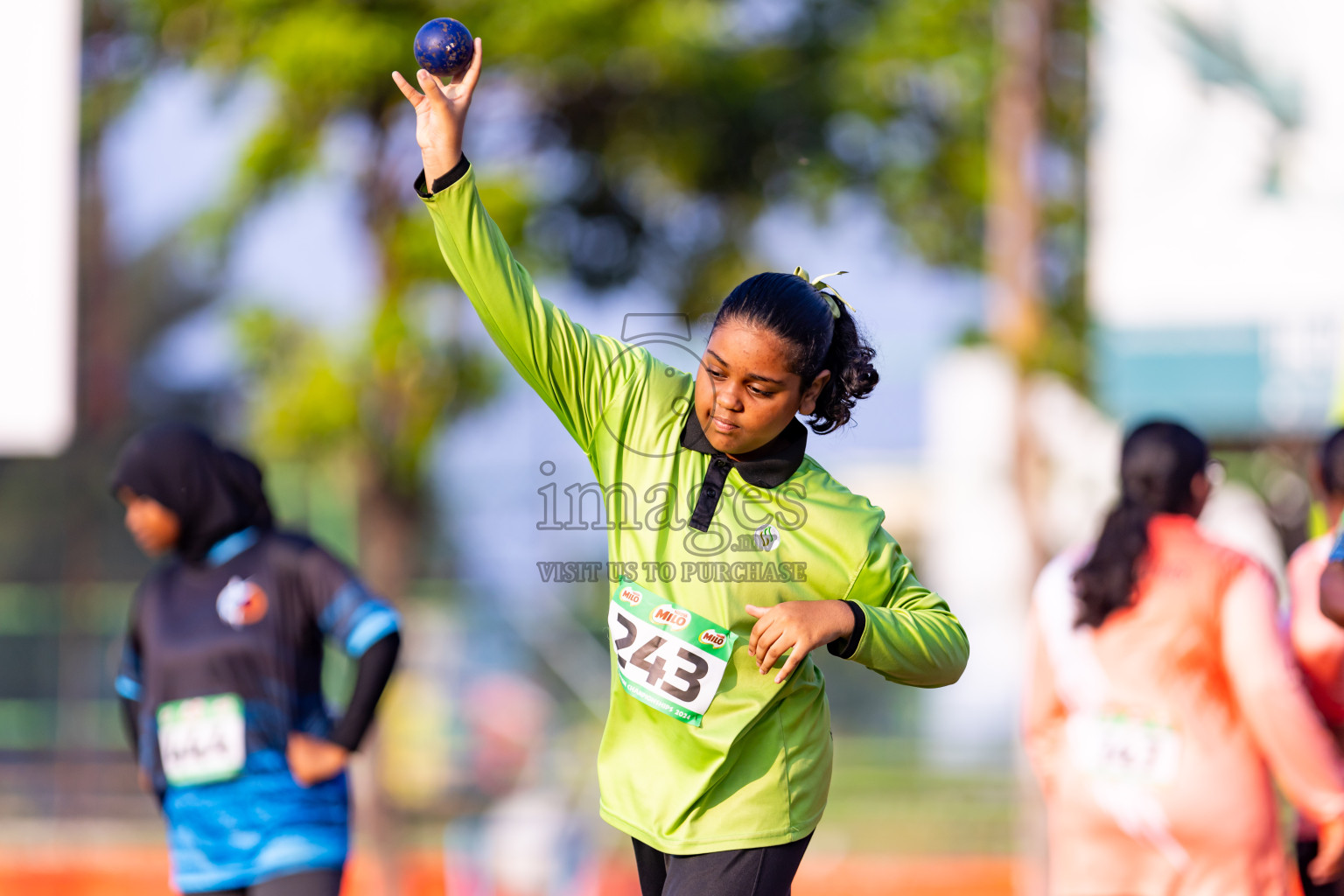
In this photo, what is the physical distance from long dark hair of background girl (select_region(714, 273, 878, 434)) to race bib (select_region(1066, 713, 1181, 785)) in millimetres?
1606

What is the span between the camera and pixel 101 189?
12016 millimetres

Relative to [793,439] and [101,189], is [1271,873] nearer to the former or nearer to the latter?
[793,439]

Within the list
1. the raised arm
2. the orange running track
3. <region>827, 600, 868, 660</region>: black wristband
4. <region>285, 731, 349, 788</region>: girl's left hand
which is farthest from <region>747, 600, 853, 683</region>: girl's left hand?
the orange running track

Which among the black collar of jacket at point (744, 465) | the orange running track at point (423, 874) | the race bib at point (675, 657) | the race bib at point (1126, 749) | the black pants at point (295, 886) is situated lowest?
the orange running track at point (423, 874)

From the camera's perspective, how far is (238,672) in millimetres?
3695

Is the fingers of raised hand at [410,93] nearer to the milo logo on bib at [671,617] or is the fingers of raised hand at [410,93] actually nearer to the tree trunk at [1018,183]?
the milo logo on bib at [671,617]

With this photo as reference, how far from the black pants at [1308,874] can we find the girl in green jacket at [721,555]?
1.99 metres

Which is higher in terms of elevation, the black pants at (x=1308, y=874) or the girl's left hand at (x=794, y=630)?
the girl's left hand at (x=794, y=630)

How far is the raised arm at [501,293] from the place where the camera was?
2373mm

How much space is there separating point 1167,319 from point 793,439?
8.21 m

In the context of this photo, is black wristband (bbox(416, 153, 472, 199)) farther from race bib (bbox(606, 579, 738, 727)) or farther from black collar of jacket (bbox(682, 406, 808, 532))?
race bib (bbox(606, 579, 738, 727))

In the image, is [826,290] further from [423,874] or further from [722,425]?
[423,874]

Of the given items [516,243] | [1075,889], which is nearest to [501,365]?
[516,243]

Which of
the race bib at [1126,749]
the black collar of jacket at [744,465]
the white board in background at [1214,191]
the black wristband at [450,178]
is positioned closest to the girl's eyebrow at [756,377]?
the black collar of jacket at [744,465]
